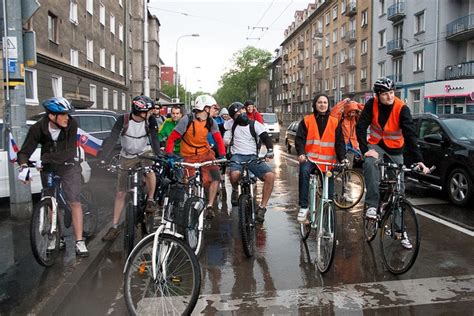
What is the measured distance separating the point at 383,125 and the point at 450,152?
3872 millimetres

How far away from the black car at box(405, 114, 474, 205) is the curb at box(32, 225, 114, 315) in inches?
224

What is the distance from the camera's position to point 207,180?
6910mm

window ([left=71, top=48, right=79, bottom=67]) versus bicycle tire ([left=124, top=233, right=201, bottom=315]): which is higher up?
window ([left=71, top=48, right=79, bottom=67])

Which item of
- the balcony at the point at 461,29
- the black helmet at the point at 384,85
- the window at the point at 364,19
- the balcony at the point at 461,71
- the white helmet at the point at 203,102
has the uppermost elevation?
the window at the point at 364,19

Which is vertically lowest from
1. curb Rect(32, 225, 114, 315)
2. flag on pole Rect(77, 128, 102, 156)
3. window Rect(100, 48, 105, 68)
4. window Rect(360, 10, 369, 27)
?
curb Rect(32, 225, 114, 315)

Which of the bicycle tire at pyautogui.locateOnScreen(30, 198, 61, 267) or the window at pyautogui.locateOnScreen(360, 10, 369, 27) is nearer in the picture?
the bicycle tire at pyautogui.locateOnScreen(30, 198, 61, 267)

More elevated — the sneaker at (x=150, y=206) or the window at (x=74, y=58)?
the window at (x=74, y=58)

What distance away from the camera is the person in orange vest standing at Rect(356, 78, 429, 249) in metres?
5.11

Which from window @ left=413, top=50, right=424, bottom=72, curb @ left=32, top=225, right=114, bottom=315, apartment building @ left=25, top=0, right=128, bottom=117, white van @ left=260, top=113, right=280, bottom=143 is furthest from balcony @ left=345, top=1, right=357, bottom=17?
curb @ left=32, top=225, right=114, bottom=315

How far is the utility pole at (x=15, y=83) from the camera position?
21.6ft

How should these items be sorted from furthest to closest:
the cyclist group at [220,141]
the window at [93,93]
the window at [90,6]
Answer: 1. the window at [93,93]
2. the window at [90,6]
3. the cyclist group at [220,141]

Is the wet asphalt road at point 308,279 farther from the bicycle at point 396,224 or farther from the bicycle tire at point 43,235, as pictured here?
the bicycle tire at point 43,235

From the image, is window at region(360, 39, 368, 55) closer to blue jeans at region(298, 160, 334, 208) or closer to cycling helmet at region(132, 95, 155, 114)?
blue jeans at region(298, 160, 334, 208)

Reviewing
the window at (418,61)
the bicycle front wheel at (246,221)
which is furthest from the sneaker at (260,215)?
the window at (418,61)
